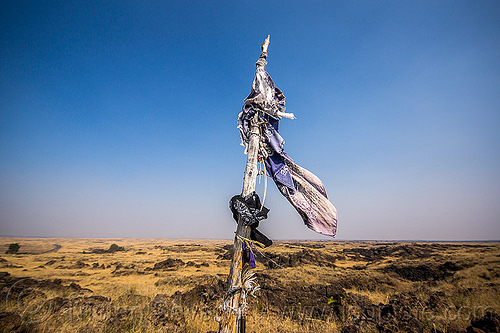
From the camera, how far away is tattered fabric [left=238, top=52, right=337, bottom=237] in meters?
3.22

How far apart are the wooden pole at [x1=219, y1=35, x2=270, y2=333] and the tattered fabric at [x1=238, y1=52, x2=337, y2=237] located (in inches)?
13.8

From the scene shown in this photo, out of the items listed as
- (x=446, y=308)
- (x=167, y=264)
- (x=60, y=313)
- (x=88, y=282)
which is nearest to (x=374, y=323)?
(x=446, y=308)

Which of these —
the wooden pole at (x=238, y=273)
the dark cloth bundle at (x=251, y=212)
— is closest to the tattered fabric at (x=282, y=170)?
the wooden pole at (x=238, y=273)

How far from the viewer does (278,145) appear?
3.33m

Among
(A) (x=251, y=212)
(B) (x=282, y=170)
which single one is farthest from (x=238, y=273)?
(B) (x=282, y=170)

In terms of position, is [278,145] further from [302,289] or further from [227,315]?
[302,289]

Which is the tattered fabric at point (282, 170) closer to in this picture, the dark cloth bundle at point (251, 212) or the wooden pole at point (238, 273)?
the wooden pole at point (238, 273)

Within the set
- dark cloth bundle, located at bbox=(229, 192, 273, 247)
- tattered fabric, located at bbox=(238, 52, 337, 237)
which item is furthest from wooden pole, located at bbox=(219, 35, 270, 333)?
tattered fabric, located at bbox=(238, 52, 337, 237)

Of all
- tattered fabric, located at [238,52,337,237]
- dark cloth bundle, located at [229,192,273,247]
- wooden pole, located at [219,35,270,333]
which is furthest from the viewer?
tattered fabric, located at [238,52,337,237]

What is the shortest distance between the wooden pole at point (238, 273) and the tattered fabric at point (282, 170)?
35 cm

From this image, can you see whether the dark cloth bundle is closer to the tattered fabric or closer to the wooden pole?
the wooden pole

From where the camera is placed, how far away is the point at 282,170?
332 centimetres

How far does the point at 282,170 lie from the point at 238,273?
1.64 meters

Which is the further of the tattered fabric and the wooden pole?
the tattered fabric
